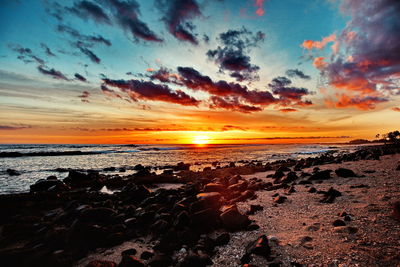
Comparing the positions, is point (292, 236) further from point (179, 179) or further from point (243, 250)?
point (179, 179)

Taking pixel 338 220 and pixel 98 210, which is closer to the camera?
pixel 338 220

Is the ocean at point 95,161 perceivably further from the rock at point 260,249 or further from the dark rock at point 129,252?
the rock at point 260,249

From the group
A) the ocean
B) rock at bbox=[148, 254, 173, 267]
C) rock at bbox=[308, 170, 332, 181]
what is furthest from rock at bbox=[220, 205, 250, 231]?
the ocean

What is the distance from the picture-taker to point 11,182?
17984 mm

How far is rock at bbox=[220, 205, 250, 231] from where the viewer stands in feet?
22.1

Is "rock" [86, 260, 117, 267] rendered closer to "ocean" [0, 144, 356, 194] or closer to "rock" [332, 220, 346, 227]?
"rock" [332, 220, 346, 227]

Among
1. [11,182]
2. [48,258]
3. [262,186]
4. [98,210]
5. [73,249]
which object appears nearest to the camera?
[48,258]

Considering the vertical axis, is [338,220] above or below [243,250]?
above

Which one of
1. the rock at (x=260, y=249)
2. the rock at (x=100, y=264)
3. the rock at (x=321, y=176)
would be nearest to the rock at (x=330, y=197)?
the rock at (x=321, y=176)

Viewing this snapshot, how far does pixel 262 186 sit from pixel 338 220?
22.9 ft

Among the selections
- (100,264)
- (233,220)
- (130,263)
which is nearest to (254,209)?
(233,220)

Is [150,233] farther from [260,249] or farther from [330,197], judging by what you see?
[330,197]

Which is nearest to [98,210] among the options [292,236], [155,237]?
[155,237]

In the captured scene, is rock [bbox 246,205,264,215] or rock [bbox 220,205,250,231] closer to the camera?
rock [bbox 220,205,250,231]
